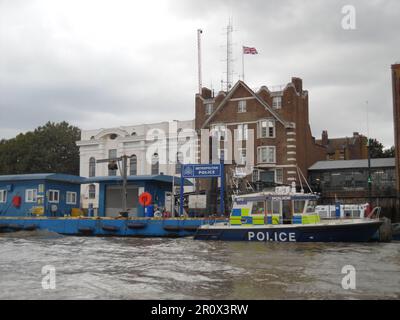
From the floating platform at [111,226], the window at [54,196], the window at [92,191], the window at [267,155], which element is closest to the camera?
the floating platform at [111,226]

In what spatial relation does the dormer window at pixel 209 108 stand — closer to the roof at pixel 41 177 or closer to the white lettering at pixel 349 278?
the roof at pixel 41 177

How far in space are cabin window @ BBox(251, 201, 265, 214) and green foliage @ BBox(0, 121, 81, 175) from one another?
164ft

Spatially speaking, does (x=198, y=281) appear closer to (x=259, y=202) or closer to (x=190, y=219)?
(x=259, y=202)

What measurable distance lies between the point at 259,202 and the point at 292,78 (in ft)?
93.9

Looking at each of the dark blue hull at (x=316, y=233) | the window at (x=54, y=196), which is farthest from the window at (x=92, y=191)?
the dark blue hull at (x=316, y=233)

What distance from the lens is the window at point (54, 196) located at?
44406 mm

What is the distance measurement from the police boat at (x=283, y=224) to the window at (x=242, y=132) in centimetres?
2420

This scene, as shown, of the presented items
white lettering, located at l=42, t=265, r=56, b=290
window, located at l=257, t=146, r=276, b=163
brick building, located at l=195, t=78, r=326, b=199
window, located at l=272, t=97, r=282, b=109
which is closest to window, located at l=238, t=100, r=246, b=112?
brick building, located at l=195, t=78, r=326, b=199

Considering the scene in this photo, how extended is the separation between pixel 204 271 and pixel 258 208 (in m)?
12.2

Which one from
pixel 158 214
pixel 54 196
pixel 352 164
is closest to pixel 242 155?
pixel 352 164

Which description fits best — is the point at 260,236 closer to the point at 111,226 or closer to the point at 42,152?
the point at 111,226

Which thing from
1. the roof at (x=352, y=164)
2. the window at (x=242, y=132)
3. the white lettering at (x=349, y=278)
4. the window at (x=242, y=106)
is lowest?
the white lettering at (x=349, y=278)
